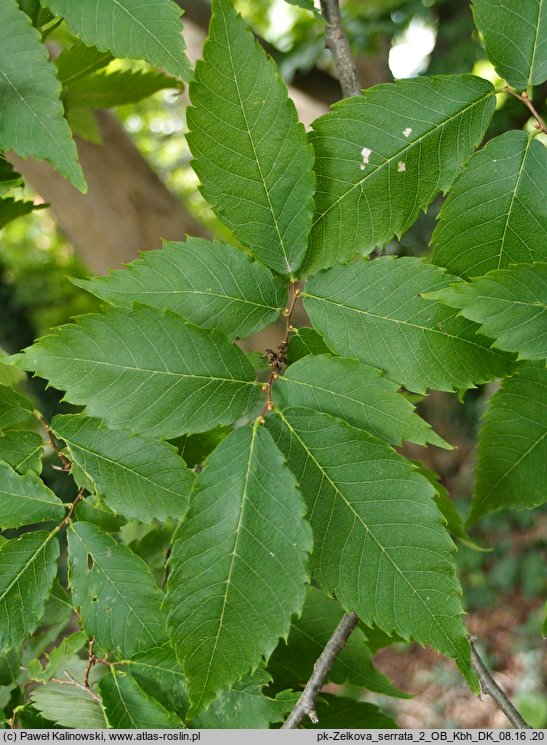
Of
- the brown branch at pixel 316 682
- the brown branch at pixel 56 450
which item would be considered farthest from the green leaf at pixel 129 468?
the brown branch at pixel 316 682

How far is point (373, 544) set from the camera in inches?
27.6

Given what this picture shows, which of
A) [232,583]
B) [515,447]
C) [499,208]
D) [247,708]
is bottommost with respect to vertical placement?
[247,708]

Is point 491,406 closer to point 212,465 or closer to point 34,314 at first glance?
point 212,465

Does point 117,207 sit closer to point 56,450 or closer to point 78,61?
point 78,61

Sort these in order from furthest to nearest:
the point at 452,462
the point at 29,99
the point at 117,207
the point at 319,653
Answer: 1. the point at 452,462
2. the point at 117,207
3. the point at 319,653
4. the point at 29,99

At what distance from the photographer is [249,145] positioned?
72 cm

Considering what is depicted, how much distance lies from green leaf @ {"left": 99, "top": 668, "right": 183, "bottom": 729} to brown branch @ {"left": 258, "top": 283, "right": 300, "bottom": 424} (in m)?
0.38

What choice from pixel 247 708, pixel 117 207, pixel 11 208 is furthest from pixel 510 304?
pixel 117 207

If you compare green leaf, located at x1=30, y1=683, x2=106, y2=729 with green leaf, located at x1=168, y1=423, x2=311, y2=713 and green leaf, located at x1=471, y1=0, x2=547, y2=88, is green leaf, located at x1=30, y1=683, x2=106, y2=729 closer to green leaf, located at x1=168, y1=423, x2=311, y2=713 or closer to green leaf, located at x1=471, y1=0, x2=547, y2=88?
green leaf, located at x1=168, y1=423, x2=311, y2=713

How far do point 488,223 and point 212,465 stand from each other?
0.39 metres

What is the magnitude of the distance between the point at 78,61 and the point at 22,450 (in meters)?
0.69

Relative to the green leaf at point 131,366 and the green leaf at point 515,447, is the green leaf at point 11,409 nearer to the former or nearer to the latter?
the green leaf at point 131,366

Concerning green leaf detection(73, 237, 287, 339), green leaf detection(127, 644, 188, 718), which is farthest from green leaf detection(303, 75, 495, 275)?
green leaf detection(127, 644, 188, 718)

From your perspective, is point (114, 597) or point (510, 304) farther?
point (114, 597)
